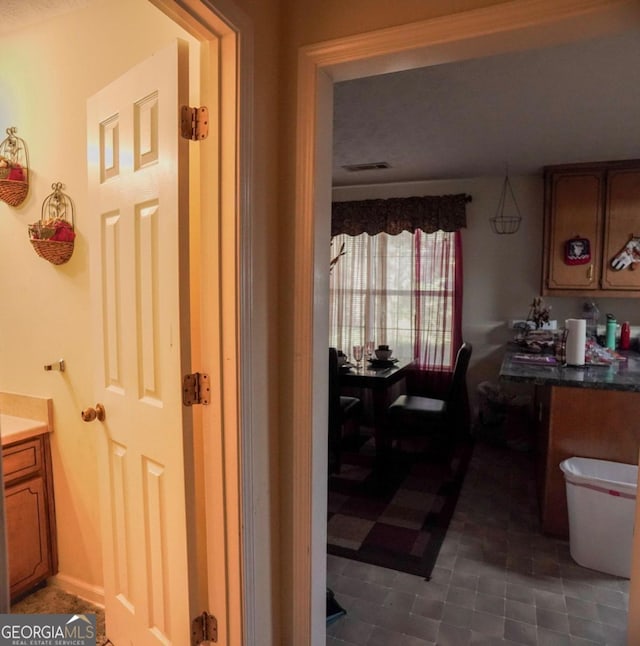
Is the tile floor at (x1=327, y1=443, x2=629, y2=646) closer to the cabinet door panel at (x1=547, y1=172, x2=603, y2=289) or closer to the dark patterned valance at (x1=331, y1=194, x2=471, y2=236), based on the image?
the cabinet door panel at (x1=547, y1=172, x2=603, y2=289)

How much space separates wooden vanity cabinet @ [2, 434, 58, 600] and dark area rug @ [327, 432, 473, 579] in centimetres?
138

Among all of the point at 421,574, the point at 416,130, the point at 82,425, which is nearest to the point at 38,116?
the point at 82,425

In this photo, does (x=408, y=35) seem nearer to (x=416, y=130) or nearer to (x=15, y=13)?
(x=15, y=13)

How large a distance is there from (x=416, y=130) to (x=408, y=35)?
1.88m

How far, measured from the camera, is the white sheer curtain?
449 cm

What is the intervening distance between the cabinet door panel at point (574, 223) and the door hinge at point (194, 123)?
11.4ft

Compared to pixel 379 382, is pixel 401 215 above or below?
above

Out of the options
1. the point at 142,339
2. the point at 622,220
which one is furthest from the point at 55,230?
the point at 622,220

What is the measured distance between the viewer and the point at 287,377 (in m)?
1.47

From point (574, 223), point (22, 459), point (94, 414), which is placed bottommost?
point (22, 459)

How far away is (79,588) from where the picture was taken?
201cm

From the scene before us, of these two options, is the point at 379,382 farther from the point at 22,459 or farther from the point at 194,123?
the point at 194,123
